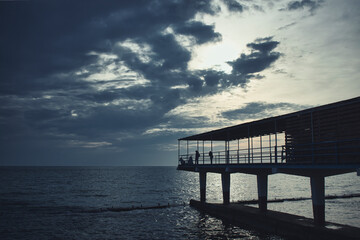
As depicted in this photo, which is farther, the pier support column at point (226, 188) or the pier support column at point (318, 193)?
the pier support column at point (226, 188)

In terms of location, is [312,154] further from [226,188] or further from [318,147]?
[226,188]

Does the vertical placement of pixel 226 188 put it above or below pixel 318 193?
below

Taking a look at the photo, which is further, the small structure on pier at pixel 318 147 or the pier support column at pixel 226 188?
the pier support column at pixel 226 188

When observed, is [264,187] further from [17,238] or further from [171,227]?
[17,238]

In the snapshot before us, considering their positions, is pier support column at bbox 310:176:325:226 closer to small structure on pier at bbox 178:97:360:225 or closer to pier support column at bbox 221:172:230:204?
small structure on pier at bbox 178:97:360:225

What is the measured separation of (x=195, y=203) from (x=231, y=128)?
15.3 m

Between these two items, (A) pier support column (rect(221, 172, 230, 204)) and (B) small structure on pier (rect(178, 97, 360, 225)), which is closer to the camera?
(B) small structure on pier (rect(178, 97, 360, 225))

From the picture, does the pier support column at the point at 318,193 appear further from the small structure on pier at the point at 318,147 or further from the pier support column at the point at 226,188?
the pier support column at the point at 226,188

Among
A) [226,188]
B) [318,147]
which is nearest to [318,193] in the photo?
[318,147]

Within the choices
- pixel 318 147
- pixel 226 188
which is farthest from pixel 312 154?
pixel 226 188

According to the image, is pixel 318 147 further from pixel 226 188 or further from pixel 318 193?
pixel 226 188

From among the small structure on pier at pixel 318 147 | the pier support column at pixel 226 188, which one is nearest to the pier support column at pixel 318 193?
the small structure on pier at pixel 318 147

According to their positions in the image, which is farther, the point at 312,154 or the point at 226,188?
the point at 226,188

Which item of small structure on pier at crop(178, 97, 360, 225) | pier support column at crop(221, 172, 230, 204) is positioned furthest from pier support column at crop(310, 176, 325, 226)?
pier support column at crop(221, 172, 230, 204)
